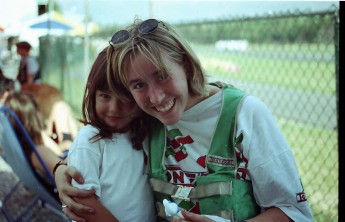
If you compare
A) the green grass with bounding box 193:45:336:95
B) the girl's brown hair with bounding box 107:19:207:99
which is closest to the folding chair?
the girl's brown hair with bounding box 107:19:207:99

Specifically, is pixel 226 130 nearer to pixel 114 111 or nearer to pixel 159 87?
pixel 159 87

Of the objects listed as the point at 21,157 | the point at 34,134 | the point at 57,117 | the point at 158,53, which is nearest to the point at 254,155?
the point at 158,53

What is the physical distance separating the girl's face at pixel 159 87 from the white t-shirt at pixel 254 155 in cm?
12

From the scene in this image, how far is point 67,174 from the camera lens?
1.72 m

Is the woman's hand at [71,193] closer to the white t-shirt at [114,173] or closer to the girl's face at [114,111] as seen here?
the white t-shirt at [114,173]

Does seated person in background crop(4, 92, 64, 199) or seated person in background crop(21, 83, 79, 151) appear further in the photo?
seated person in background crop(21, 83, 79, 151)

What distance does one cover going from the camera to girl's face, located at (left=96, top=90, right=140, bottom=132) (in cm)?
179

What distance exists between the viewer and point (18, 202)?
15.4ft

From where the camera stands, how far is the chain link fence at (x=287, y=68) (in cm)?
396

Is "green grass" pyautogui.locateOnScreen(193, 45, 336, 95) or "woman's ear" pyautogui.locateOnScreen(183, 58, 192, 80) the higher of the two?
"woman's ear" pyautogui.locateOnScreen(183, 58, 192, 80)

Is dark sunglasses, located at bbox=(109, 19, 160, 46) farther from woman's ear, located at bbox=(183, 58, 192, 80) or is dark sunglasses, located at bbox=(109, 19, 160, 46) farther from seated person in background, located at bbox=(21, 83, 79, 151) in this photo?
seated person in background, located at bbox=(21, 83, 79, 151)

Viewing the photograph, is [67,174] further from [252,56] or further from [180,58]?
[252,56]

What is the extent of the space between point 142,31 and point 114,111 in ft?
1.19
